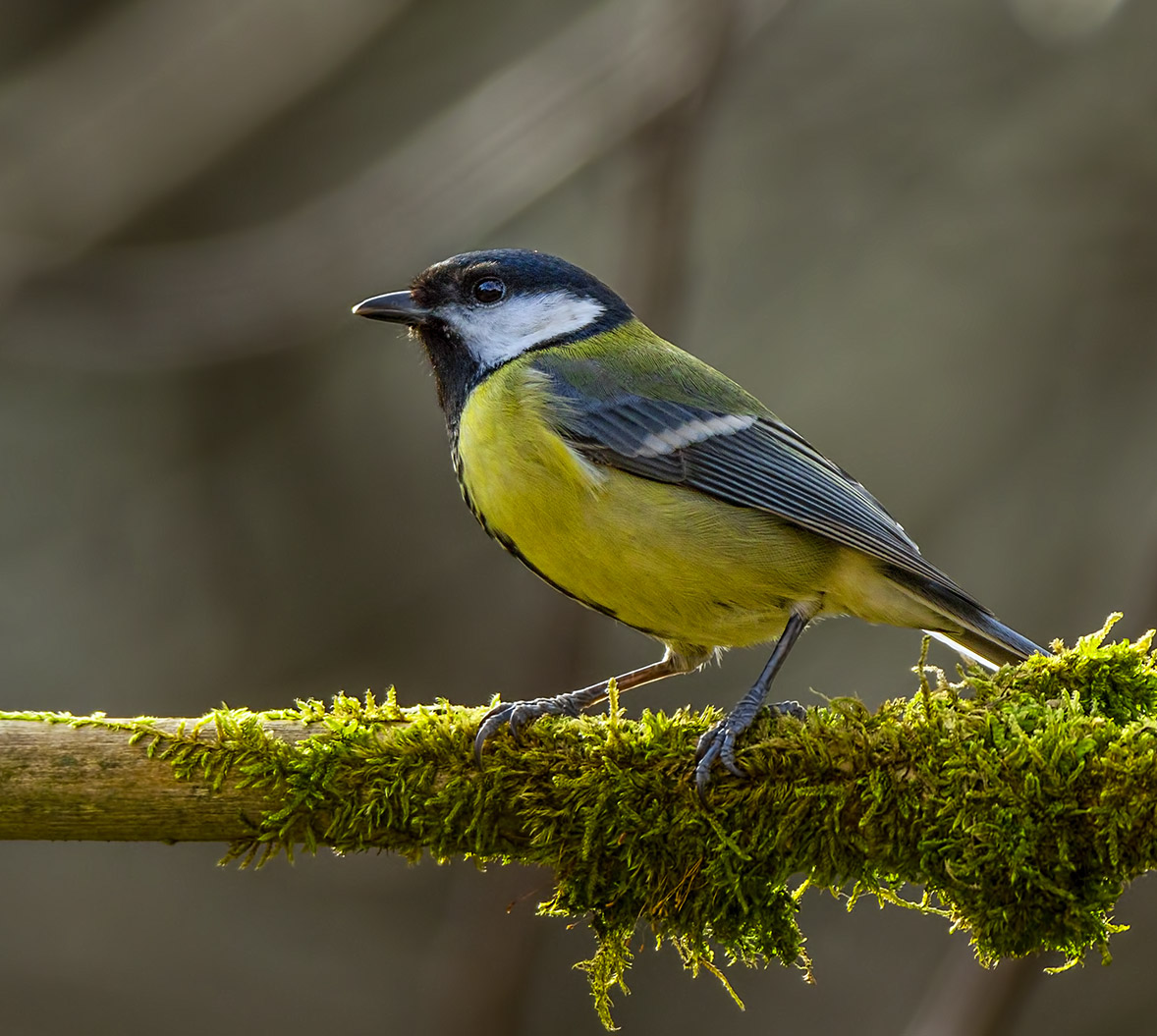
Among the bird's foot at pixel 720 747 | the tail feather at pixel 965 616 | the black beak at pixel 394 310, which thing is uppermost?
the black beak at pixel 394 310

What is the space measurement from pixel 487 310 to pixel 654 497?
812 mm

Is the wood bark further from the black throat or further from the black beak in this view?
the black beak

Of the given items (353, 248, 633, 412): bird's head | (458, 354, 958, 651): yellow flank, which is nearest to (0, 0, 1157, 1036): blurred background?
(353, 248, 633, 412): bird's head

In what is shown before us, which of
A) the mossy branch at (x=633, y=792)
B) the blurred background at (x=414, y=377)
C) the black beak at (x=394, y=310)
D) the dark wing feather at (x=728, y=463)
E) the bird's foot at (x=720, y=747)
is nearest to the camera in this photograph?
the mossy branch at (x=633, y=792)

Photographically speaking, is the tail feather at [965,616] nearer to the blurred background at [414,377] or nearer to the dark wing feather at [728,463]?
the dark wing feather at [728,463]

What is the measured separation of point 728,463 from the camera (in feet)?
9.93

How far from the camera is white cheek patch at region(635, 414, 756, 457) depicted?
2975mm

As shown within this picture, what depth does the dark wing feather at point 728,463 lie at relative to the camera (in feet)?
9.53

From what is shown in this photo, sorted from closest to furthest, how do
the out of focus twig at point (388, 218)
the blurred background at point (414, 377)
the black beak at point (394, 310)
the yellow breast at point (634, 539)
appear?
the yellow breast at point (634, 539), the black beak at point (394, 310), the out of focus twig at point (388, 218), the blurred background at point (414, 377)

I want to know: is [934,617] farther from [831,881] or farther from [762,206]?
[762,206]

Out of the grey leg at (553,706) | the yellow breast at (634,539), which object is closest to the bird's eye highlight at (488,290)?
the yellow breast at (634,539)

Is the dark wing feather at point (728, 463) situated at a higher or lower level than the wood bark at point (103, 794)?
higher

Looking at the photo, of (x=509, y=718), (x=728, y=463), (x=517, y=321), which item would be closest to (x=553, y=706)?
(x=509, y=718)

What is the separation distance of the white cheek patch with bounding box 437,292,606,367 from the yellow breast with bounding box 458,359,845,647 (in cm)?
31
